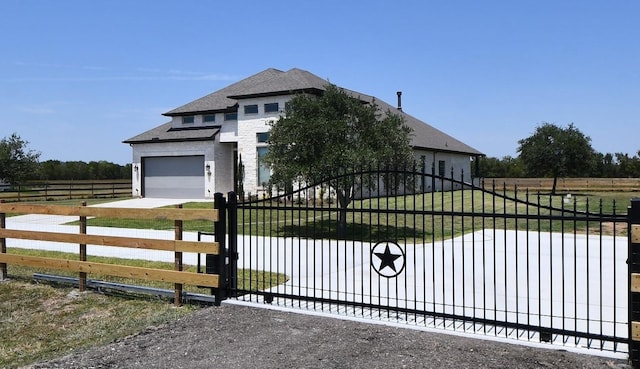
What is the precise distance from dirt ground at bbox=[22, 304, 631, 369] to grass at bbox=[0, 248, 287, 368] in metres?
0.45

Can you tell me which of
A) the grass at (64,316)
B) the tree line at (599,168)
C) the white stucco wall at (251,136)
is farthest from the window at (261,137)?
the tree line at (599,168)

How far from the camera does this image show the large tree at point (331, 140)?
13.8 m

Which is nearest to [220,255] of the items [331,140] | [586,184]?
[331,140]

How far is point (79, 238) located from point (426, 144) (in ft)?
91.5

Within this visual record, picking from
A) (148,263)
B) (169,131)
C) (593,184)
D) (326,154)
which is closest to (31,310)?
(148,263)

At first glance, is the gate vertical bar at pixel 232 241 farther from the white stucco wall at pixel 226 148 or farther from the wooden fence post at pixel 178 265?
the white stucco wall at pixel 226 148

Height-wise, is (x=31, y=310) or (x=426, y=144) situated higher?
(x=426, y=144)

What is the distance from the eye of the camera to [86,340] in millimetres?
5688

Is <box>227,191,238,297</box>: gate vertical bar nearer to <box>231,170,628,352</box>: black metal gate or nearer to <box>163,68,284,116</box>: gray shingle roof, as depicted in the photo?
<box>231,170,628,352</box>: black metal gate

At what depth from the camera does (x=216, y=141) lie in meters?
29.0

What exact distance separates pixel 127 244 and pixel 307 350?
3.56 meters

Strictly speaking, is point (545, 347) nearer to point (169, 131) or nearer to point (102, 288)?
point (102, 288)

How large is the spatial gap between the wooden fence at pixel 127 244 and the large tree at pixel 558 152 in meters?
32.1

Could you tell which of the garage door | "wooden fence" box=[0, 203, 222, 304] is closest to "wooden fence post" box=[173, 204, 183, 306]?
"wooden fence" box=[0, 203, 222, 304]
